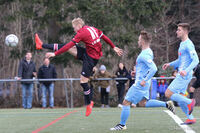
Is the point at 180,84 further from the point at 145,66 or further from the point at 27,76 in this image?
the point at 27,76

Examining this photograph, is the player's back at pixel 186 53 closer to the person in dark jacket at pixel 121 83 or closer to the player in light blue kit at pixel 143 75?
the player in light blue kit at pixel 143 75

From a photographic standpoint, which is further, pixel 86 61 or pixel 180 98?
pixel 86 61

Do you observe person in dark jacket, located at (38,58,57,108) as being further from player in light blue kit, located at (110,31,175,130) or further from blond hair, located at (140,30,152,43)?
blond hair, located at (140,30,152,43)

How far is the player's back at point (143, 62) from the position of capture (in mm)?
7422

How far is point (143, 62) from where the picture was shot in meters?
7.51

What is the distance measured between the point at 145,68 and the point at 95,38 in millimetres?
1824

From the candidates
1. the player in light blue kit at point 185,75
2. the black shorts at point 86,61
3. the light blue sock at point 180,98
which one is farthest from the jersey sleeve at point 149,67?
the black shorts at point 86,61

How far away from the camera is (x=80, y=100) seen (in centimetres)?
1769

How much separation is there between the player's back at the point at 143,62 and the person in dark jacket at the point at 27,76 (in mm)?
8486

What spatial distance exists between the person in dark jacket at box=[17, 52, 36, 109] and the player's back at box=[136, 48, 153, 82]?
8486 mm

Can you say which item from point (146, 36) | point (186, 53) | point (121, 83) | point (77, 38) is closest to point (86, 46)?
point (77, 38)

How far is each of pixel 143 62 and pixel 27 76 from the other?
9100 millimetres

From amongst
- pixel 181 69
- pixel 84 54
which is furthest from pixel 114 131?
pixel 84 54

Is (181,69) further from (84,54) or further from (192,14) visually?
(192,14)
